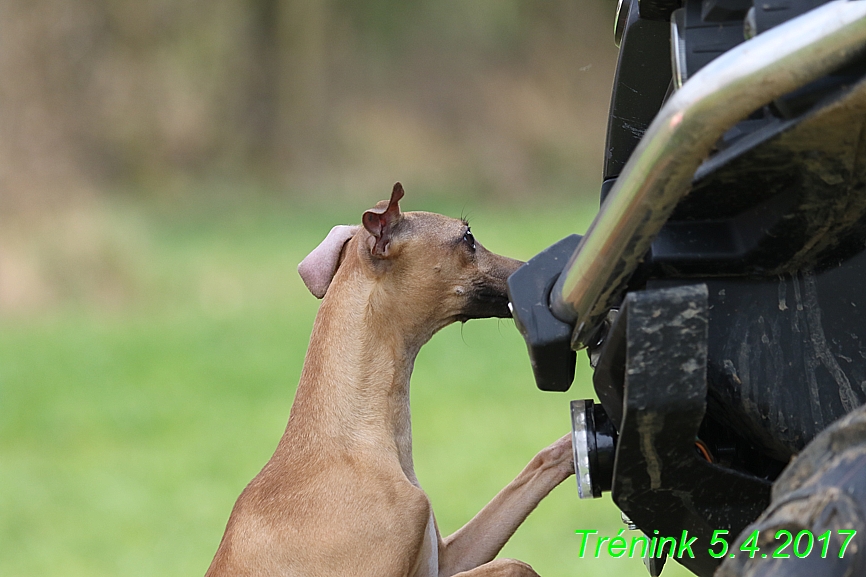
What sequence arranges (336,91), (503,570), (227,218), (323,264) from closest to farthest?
1. (503,570)
2. (323,264)
3. (227,218)
4. (336,91)

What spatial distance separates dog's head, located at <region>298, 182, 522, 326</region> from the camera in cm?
330

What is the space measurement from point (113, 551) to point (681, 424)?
474 cm

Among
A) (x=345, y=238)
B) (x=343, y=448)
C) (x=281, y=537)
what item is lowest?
(x=281, y=537)

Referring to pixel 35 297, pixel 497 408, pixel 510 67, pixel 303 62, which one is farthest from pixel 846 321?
pixel 510 67

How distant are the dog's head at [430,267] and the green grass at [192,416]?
975mm

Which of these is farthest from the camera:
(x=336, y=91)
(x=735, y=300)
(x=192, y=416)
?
(x=336, y=91)

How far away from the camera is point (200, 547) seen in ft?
18.8

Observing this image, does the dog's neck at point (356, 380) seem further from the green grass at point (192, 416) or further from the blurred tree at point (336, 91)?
the blurred tree at point (336, 91)

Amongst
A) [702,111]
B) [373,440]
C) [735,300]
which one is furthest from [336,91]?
[702,111]

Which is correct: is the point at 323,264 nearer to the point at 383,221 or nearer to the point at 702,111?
the point at 383,221

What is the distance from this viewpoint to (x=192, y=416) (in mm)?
8133

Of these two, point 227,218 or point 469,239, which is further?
point 227,218

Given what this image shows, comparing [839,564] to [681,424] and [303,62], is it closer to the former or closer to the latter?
[681,424]

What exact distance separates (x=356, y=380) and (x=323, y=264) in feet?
1.47
